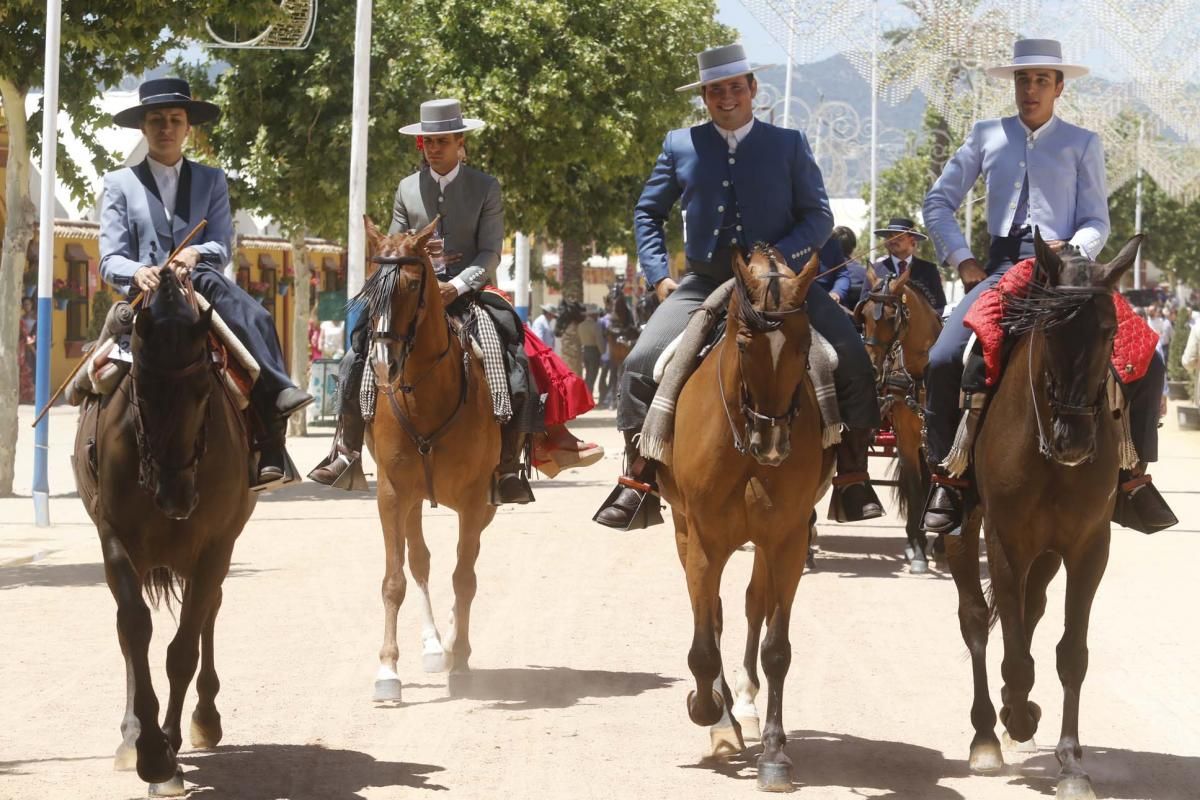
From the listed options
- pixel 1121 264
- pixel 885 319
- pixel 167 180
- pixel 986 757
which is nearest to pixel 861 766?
pixel 986 757

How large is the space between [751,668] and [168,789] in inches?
118

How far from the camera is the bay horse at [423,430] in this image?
10.0 m

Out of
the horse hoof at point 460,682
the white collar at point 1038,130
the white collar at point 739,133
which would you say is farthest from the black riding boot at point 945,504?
the horse hoof at point 460,682


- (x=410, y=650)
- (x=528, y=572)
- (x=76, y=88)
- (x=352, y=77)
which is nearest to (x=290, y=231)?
(x=352, y=77)

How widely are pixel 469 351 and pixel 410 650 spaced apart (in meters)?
1.99

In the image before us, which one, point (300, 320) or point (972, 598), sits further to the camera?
point (300, 320)

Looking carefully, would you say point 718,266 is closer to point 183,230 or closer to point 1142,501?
point 1142,501

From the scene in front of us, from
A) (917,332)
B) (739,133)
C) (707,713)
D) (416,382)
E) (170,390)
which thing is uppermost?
(739,133)

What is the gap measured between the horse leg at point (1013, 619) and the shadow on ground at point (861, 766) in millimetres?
426

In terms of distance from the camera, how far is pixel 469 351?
11047 millimetres

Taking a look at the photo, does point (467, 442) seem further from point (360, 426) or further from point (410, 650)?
point (410, 650)

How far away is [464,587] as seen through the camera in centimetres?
1091

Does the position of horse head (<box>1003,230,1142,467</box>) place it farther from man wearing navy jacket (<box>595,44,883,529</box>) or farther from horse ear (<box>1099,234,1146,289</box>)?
man wearing navy jacket (<box>595,44,883,529</box>)

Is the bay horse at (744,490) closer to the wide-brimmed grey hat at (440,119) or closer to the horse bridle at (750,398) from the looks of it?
the horse bridle at (750,398)
